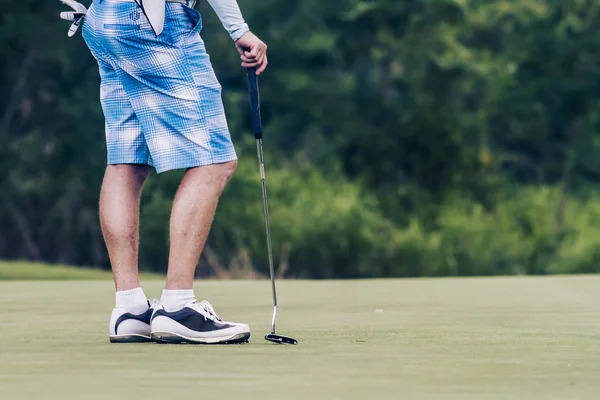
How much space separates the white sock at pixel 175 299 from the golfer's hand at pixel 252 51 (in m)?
0.94

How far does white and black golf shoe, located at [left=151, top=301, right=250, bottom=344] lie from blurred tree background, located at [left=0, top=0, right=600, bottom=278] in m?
13.5

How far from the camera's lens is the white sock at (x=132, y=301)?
577cm

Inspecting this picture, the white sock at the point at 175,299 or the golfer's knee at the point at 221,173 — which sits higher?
the golfer's knee at the point at 221,173

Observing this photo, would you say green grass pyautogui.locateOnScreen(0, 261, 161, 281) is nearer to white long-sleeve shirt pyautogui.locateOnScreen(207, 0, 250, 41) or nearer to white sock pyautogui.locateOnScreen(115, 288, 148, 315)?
white sock pyautogui.locateOnScreen(115, 288, 148, 315)

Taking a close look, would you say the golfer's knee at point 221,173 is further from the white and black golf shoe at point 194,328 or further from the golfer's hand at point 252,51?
the white and black golf shoe at point 194,328

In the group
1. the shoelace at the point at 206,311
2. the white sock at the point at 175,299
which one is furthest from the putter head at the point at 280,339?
the white sock at the point at 175,299

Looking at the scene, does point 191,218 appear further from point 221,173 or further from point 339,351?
point 339,351

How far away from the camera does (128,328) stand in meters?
5.63

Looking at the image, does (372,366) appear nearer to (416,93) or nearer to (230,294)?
(230,294)

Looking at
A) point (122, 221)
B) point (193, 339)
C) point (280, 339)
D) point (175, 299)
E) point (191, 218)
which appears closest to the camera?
point (280, 339)

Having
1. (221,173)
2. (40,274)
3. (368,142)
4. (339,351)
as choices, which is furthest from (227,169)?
(368,142)

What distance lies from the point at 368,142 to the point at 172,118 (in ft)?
63.6

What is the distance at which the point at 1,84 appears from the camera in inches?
963

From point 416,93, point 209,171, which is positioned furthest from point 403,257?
point 209,171
